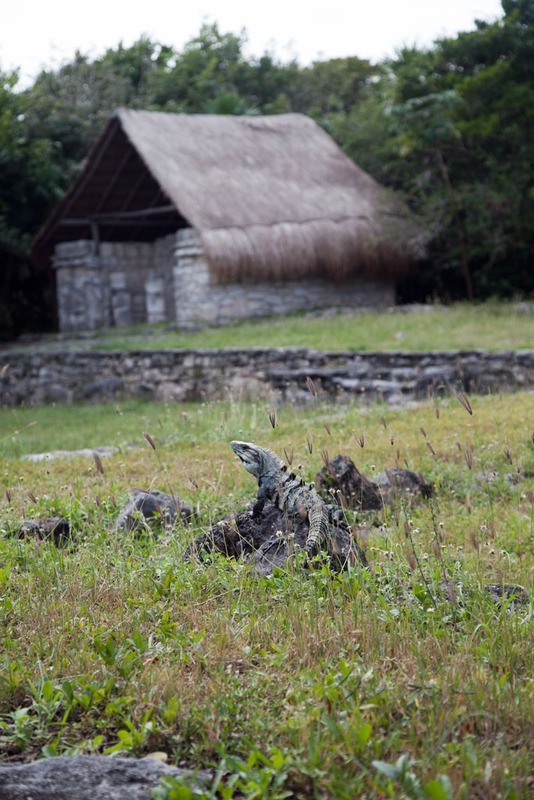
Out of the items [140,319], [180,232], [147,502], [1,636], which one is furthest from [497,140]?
[1,636]

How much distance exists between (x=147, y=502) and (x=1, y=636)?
1.77 meters

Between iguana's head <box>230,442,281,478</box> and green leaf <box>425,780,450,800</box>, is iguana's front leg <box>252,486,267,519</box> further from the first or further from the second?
green leaf <box>425,780,450,800</box>

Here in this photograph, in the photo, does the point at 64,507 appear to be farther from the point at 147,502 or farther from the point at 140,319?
the point at 140,319

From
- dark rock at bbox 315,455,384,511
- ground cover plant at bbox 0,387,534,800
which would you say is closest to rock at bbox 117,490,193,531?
ground cover plant at bbox 0,387,534,800

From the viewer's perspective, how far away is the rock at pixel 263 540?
160 inches

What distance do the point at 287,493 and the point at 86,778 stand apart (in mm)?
1981

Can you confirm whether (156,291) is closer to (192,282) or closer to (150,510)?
(192,282)

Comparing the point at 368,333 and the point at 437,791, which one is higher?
the point at 368,333

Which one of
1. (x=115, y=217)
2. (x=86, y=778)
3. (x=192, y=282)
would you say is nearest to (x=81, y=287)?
(x=115, y=217)

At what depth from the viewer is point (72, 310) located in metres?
20.9

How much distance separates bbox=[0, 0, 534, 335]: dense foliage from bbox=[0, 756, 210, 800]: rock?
673 inches

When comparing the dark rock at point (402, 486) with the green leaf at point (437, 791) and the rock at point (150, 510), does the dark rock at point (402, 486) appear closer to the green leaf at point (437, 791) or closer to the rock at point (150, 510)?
the rock at point (150, 510)

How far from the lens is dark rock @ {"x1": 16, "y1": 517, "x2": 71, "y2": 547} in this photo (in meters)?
4.75

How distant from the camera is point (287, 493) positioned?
427 cm
